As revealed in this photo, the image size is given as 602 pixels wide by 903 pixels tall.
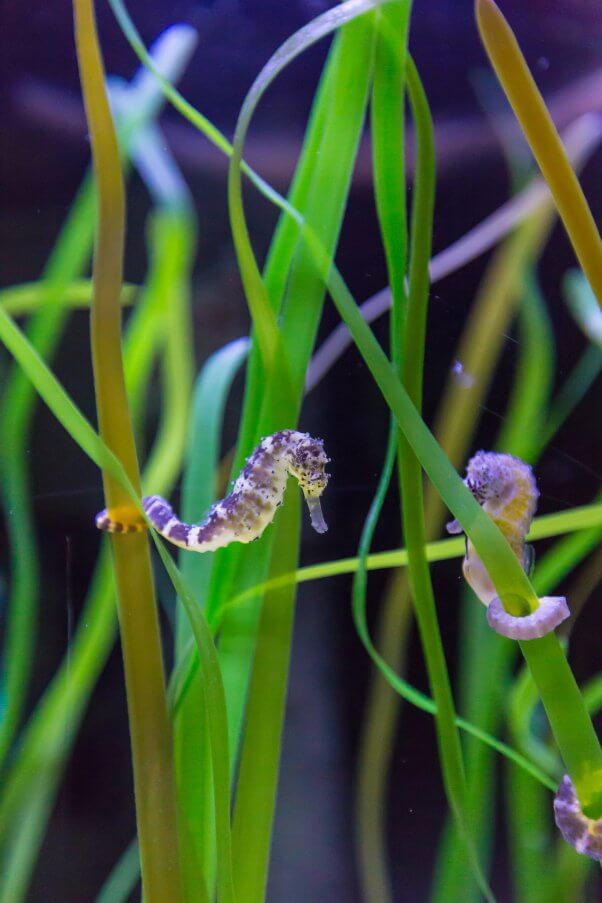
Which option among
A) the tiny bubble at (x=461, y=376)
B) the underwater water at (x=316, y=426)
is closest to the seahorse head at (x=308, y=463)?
the underwater water at (x=316, y=426)

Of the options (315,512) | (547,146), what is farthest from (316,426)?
(547,146)

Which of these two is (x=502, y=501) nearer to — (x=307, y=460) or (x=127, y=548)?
(x=307, y=460)

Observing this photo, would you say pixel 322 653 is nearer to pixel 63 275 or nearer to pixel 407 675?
pixel 407 675

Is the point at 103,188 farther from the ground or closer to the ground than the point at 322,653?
farther from the ground

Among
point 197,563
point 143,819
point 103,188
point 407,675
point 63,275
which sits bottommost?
point 143,819

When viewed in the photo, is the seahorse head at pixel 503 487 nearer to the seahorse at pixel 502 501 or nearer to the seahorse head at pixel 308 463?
the seahorse at pixel 502 501

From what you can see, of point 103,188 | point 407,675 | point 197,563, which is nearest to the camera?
point 103,188

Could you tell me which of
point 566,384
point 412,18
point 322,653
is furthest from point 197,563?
point 412,18
